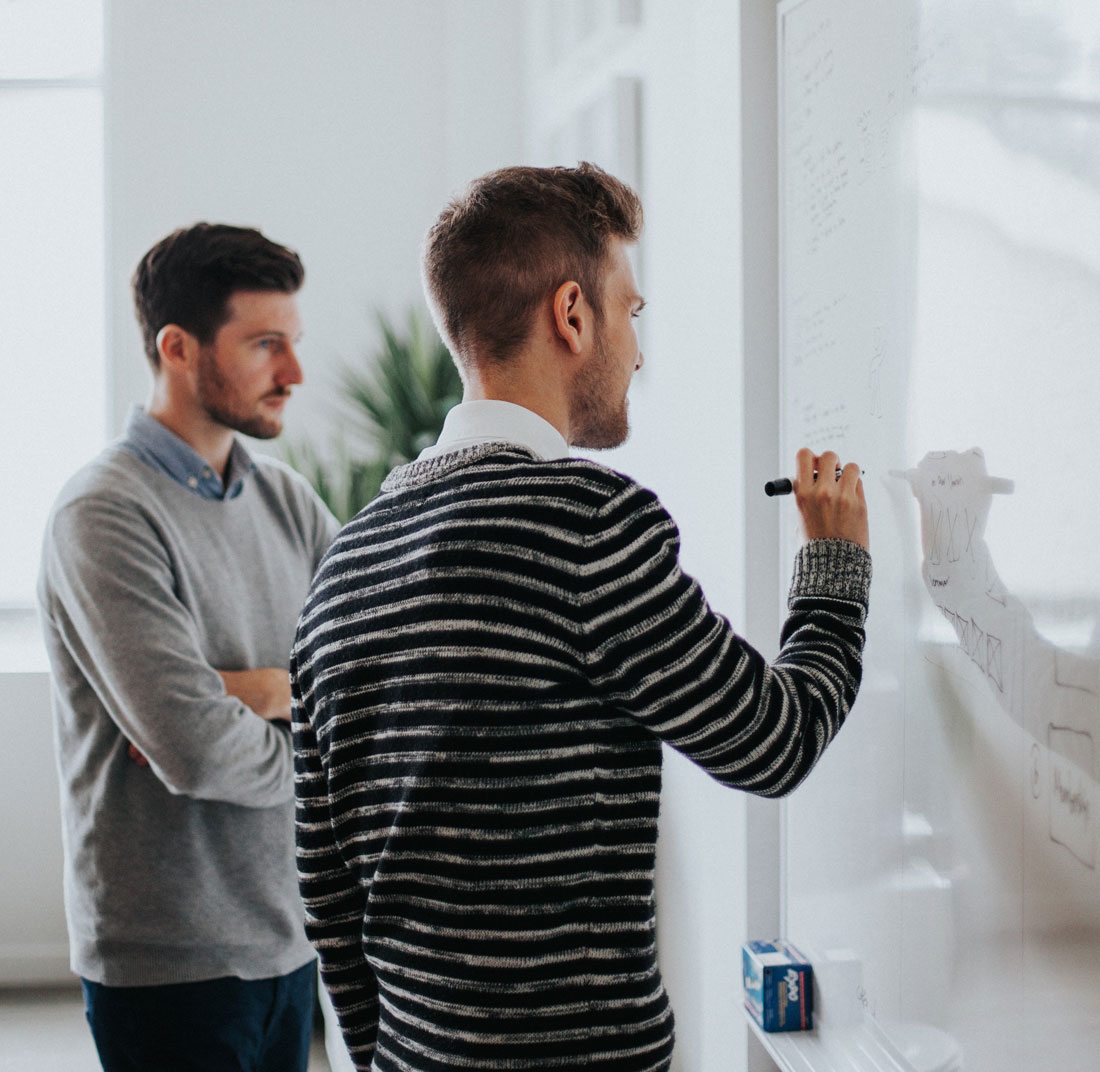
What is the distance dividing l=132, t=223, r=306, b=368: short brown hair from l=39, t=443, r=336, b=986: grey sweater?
0.71 ft

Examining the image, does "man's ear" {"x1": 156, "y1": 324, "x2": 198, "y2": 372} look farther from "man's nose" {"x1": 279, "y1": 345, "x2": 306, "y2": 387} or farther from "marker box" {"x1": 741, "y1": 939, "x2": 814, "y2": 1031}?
"marker box" {"x1": 741, "y1": 939, "x2": 814, "y2": 1031}

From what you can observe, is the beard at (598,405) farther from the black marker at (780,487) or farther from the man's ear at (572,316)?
the black marker at (780,487)

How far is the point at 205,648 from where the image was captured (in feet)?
5.48

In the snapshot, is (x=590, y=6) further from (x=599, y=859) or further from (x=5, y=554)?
(x=5, y=554)

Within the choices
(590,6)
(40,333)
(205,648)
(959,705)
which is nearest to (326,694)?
(959,705)

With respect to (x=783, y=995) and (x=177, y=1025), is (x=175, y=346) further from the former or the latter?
(x=783, y=995)

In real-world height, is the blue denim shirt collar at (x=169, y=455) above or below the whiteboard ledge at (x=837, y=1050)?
above

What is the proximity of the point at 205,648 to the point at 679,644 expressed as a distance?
0.99m

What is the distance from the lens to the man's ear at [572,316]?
0.99m

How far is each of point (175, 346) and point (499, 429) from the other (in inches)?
35.8

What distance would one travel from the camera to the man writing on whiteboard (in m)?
0.88

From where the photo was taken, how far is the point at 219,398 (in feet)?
5.68

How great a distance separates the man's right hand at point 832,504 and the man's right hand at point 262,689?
87 cm

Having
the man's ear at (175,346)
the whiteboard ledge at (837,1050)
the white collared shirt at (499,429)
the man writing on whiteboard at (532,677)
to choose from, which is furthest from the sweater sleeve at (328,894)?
the man's ear at (175,346)
